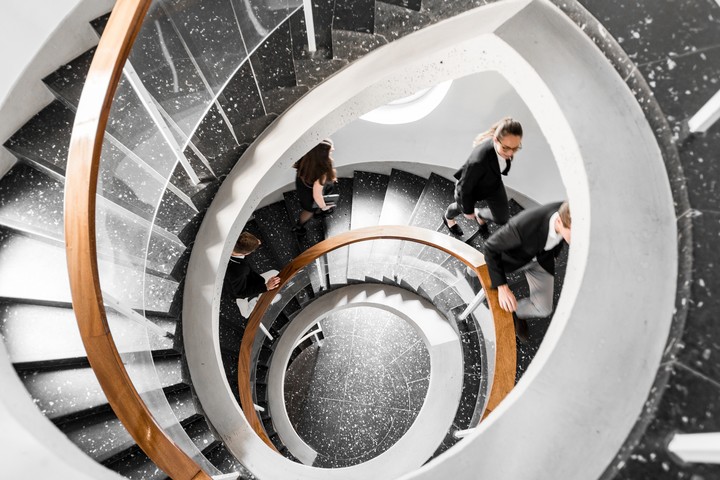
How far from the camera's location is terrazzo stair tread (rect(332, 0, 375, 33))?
3021 mm

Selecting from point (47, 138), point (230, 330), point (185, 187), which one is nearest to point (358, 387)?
point (230, 330)

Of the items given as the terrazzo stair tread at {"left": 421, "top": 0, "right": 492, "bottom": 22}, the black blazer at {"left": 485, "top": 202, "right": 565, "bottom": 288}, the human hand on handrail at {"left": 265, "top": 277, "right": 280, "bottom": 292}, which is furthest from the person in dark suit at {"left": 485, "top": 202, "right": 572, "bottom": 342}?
the human hand on handrail at {"left": 265, "top": 277, "right": 280, "bottom": 292}

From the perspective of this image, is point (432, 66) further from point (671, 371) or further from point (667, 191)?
point (671, 371)

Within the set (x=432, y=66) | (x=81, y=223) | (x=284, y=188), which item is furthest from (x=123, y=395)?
(x=284, y=188)

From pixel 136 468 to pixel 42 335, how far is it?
3.50 feet

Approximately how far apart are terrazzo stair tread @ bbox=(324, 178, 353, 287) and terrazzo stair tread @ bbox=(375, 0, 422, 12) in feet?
9.41

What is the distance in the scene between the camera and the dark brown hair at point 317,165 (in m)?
3.93

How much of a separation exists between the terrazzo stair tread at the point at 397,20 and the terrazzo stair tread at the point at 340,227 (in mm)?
2706

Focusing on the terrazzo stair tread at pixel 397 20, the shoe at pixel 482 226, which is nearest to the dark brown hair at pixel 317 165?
the terrazzo stair tread at pixel 397 20

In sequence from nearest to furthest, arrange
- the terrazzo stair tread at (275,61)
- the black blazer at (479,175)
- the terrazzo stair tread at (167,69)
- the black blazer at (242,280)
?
1. the terrazzo stair tread at (167,69)
2. the terrazzo stair tread at (275,61)
3. the black blazer at (479,175)
4. the black blazer at (242,280)

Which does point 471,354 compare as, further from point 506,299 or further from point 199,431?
point 199,431

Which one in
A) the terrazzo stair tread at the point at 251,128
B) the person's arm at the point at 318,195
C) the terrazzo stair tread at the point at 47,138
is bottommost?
the person's arm at the point at 318,195

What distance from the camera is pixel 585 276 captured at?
1725 millimetres

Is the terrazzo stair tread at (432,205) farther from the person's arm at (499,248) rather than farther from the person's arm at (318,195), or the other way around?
the person's arm at (499,248)
